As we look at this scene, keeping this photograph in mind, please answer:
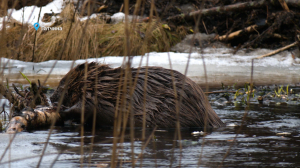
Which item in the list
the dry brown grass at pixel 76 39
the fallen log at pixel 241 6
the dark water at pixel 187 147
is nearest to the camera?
the dark water at pixel 187 147

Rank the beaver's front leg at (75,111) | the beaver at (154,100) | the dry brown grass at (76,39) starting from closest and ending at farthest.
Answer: the beaver at (154,100) → the beaver's front leg at (75,111) → the dry brown grass at (76,39)

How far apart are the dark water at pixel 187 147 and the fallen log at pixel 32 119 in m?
0.10

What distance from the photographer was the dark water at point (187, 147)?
7.41ft

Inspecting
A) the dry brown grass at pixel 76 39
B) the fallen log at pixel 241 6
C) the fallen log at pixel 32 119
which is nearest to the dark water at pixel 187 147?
the fallen log at pixel 32 119

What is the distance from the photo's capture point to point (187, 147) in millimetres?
2727

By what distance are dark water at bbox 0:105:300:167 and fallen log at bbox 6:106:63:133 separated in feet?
0.34

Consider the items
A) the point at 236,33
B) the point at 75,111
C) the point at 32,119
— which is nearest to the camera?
the point at 32,119

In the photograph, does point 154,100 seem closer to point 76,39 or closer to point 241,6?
point 76,39

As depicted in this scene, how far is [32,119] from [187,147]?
155 centimetres

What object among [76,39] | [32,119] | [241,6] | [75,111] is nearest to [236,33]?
[241,6]

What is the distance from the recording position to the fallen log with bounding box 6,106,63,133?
10.8 ft

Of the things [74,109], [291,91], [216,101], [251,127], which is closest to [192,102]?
[251,127]

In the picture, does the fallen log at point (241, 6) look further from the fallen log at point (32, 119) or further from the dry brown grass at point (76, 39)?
the fallen log at point (32, 119)

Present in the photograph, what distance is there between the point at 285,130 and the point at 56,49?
7.06 metres
